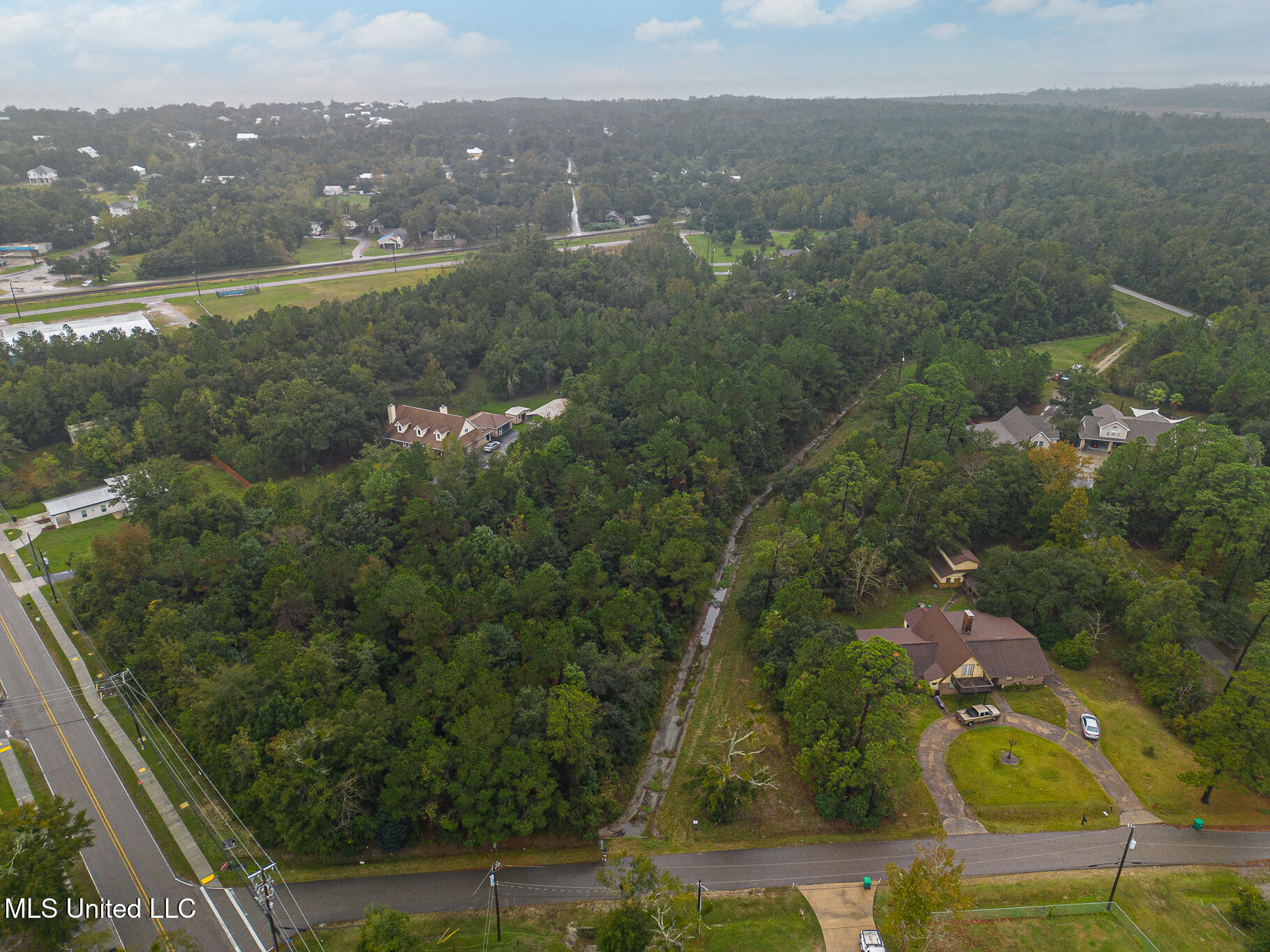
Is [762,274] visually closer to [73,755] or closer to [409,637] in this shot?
[409,637]

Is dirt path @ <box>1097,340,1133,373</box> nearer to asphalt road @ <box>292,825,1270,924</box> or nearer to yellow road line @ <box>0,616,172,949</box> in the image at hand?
asphalt road @ <box>292,825,1270,924</box>

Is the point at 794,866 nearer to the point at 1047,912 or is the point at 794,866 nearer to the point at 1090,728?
the point at 1047,912

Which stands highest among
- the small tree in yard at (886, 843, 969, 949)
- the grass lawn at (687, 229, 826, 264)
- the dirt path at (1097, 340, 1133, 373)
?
the grass lawn at (687, 229, 826, 264)

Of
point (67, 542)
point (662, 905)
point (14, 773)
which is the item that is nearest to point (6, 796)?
point (14, 773)

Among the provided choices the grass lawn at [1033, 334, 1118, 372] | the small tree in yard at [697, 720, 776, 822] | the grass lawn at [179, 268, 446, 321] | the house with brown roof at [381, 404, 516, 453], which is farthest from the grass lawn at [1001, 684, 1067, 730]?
the grass lawn at [179, 268, 446, 321]

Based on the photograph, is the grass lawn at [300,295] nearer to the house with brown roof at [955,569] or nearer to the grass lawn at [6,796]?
the grass lawn at [6,796]

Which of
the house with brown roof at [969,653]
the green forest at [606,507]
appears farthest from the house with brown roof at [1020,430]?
the house with brown roof at [969,653]
